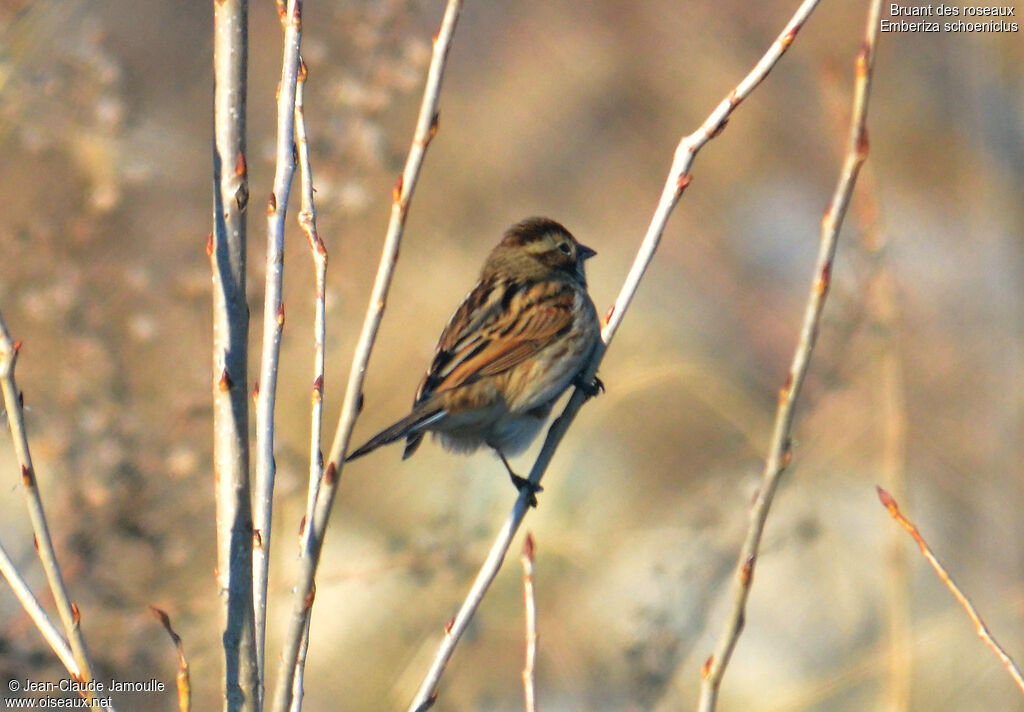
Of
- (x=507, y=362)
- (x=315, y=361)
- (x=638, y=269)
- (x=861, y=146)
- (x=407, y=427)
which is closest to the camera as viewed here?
(x=861, y=146)

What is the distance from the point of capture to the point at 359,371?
1782mm

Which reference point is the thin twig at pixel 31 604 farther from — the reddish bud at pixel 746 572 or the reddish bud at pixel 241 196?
the reddish bud at pixel 746 572

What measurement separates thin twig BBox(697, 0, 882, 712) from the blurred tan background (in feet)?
4.74

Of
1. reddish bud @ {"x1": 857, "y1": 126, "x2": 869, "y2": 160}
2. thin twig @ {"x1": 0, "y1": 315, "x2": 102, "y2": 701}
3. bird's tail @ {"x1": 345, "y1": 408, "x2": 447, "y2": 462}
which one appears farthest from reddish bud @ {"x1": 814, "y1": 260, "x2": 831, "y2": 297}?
thin twig @ {"x1": 0, "y1": 315, "x2": 102, "y2": 701}

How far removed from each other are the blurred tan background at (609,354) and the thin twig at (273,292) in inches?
25.8

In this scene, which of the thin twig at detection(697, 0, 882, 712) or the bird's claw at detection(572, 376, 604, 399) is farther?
the bird's claw at detection(572, 376, 604, 399)

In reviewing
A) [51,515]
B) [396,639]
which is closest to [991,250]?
[396,639]

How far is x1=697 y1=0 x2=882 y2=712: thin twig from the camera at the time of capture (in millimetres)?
1763

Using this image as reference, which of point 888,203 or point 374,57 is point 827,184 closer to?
point 888,203

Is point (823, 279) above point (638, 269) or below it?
below

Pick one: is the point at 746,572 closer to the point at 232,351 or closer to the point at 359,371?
the point at 359,371

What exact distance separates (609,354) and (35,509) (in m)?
5.90

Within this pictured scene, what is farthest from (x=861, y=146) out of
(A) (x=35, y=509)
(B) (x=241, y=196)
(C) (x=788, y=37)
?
(A) (x=35, y=509)

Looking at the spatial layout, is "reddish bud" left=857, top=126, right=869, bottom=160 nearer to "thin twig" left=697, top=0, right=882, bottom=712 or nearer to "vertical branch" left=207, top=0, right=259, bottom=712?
"thin twig" left=697, top=0, right=882, bottom=712
